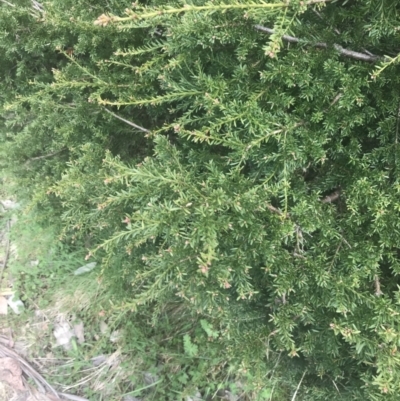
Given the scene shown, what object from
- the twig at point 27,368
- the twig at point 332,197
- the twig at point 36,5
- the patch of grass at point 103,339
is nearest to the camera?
the twig at point 332,197

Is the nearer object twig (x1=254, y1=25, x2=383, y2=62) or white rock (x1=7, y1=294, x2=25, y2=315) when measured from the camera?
twig (x1=254, y1=25, x2=383, y2=62)

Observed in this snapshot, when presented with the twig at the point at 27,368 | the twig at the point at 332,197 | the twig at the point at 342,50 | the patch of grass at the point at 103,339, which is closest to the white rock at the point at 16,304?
the patch of grass at the point at 103,339

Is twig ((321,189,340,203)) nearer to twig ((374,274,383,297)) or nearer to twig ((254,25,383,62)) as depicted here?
twig ((374,274,383,297))

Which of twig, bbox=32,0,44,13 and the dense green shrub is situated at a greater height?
twig, bbox=32,0,44,13

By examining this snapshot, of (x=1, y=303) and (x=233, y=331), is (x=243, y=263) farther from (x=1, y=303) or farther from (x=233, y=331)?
(x=1, y=303)

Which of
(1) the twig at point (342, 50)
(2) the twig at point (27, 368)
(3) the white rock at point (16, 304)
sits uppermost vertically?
(1) the twig at point (342, 50)

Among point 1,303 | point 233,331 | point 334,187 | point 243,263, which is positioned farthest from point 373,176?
point 1,303

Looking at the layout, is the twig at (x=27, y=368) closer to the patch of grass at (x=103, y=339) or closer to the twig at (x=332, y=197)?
the patch of grass at (x=103, y=339)

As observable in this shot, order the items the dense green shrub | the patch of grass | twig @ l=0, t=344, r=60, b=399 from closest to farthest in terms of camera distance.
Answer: the dense green shrub
the patch of grass
twig @ l=0, t=344, r=60, b=399

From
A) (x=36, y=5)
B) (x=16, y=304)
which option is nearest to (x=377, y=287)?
(x=36, y=5)

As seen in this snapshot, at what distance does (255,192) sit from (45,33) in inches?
→ 50.1

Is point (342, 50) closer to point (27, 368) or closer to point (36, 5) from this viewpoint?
point (36, 5)

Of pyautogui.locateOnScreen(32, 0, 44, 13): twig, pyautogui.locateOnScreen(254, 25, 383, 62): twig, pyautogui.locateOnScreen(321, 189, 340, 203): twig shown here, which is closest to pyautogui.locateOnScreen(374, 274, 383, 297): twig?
pyautogui.locateOnScreen(321, 189, 340, 203): twig

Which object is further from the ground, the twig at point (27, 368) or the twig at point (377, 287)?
the twig at point (377, 287)
